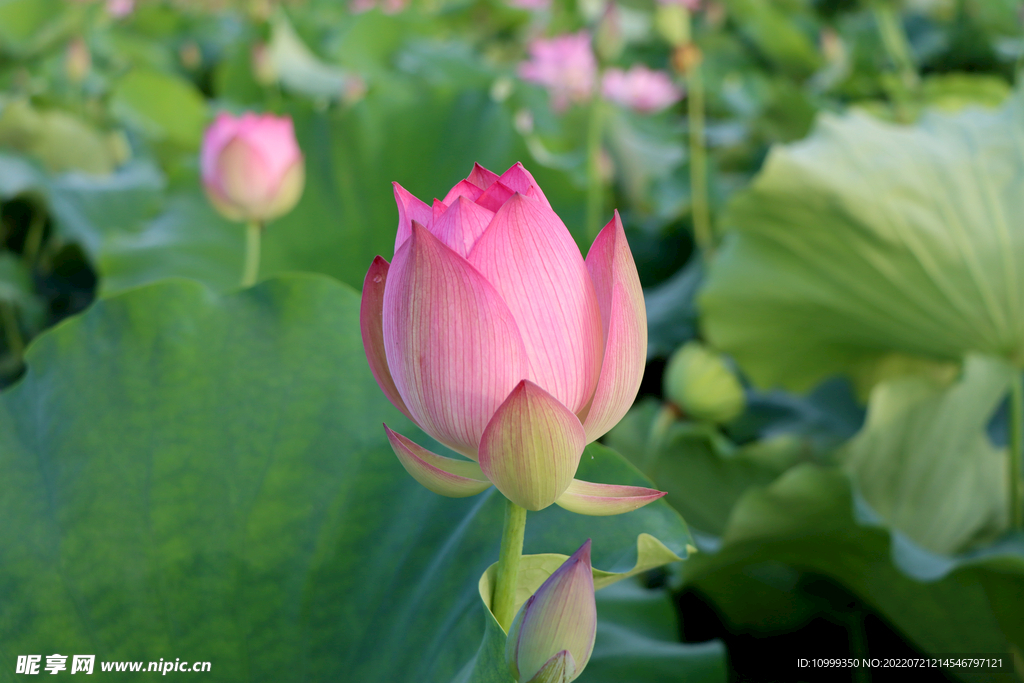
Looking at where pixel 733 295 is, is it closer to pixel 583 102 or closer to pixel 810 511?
pixel 810 511

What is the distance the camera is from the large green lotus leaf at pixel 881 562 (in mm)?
581

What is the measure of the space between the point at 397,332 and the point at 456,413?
35mm

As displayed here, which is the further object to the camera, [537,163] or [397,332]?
[537,163]

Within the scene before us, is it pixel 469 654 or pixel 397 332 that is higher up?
pixel 397 332

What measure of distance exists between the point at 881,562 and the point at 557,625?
1.44ft

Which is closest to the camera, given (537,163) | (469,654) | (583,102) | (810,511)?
(469,654)

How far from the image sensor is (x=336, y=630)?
45cm

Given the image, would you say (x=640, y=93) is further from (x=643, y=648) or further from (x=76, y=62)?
(x=643, y=648)

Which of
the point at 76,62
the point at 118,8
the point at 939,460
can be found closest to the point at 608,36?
the point at 939,460

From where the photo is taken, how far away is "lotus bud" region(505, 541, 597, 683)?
282 mm

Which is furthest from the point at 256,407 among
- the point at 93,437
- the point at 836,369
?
the point at 836,369

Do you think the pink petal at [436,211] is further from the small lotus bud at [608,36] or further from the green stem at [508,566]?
the small lotus bud at [608,36]

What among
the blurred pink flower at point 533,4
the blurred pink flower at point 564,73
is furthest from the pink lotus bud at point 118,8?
the blurred pink flower at point 564,73

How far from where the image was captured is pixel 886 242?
82cm
